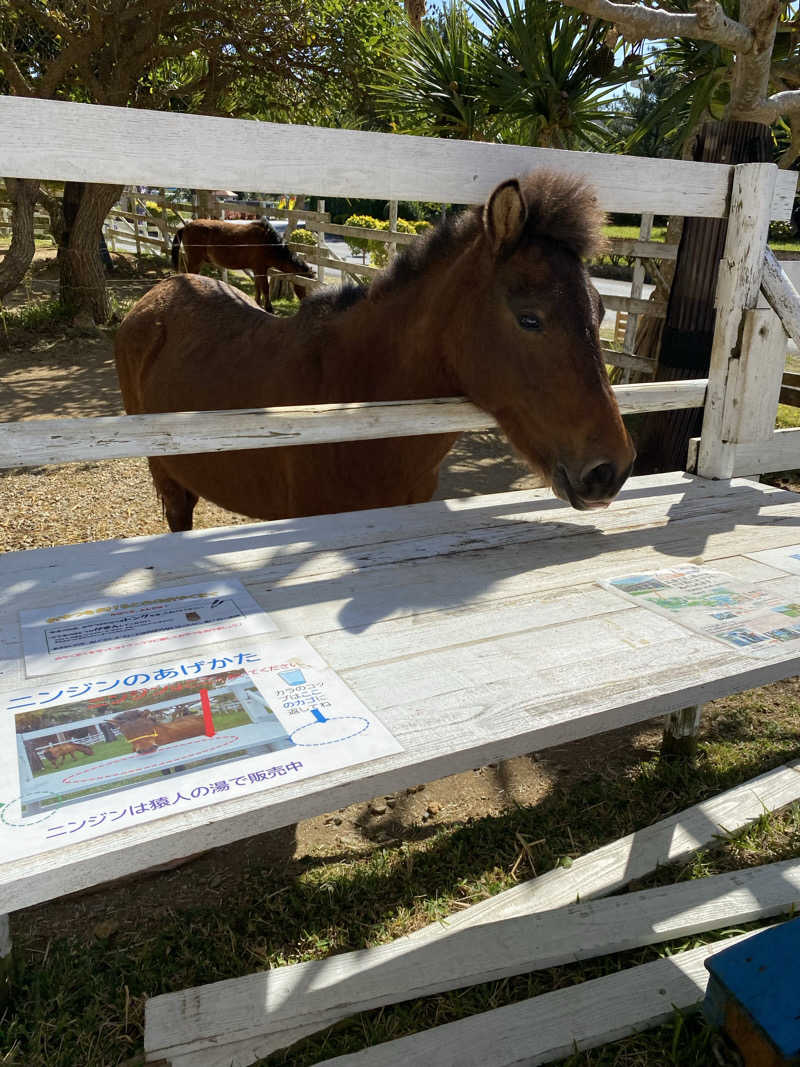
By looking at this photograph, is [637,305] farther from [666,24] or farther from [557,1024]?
[557,1024]

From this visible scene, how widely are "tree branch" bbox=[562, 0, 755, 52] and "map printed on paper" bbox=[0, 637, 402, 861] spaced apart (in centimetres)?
464

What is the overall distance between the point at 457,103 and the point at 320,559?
7.01 meters

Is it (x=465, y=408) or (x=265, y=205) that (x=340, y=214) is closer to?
(x=265, y=205)

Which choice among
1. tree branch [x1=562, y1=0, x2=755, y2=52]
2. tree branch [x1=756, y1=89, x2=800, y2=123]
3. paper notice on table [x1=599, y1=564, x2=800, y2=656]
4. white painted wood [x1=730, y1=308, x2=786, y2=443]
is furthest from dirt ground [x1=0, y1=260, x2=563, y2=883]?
tree branch [x1=562, y1=0, x2=755, y2=52]

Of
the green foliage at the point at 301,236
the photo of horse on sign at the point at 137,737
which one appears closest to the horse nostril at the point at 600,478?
the photo of horse on sign at the point at 137,737

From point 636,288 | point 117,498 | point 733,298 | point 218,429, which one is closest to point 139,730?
point 218,429

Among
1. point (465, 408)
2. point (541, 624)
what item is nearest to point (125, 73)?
point (465, 408)

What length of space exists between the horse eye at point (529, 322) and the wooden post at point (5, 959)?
204 centimetres

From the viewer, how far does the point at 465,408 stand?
2.55 meters

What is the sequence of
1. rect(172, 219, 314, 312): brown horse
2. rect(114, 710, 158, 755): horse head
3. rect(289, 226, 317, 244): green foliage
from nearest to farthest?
rect(114, 710, 158, 755): horse head → rect(172, 219, 314, 312): brown horse → rect(289, 226, 317, 244): green foliage

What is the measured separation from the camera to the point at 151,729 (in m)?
1.33

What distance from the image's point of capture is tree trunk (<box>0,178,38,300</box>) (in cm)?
1098

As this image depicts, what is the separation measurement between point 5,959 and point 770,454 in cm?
311

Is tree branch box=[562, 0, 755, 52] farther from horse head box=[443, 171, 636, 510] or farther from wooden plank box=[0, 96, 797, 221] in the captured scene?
horse head box=[443, 171, 636, 510]
